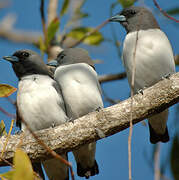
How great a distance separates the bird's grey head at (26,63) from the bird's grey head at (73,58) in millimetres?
174

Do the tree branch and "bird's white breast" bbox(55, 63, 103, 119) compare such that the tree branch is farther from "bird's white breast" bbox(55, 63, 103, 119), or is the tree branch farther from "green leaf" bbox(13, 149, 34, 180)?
"green leaf" bbox(13, 149, 34, 180)

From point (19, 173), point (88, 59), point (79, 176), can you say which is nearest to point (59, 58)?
point (88, 59)

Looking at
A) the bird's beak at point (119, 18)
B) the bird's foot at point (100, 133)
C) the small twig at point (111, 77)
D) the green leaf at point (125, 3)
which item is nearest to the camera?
the bird's foot at point (100, 133)

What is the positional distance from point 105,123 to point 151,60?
41.4 inches

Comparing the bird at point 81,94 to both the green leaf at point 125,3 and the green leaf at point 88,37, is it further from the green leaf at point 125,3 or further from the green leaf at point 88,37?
the green leaf at point 88,37

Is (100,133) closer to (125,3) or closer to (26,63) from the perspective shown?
(26,63)

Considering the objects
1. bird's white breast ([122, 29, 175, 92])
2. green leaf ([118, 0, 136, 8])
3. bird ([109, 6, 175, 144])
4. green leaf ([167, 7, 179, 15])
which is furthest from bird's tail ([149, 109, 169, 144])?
green leaf ([118, 0, 136, 8])

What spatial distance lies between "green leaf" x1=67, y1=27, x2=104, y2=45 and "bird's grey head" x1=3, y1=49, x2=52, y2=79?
1052mm

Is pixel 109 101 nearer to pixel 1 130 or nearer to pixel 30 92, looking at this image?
pixel 30 92

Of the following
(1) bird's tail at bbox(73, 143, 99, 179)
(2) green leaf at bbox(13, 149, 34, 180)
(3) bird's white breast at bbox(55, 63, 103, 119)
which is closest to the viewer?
(2) green leaf at bbox(13, 149, 34, 180)

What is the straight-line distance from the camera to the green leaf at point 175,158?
3297 millimetres

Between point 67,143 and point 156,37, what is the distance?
172cm

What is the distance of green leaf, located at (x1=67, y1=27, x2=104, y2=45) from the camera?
5875mm

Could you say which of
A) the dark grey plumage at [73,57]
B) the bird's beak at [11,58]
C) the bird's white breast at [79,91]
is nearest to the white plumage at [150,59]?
the bird's white breast at [79,91]
